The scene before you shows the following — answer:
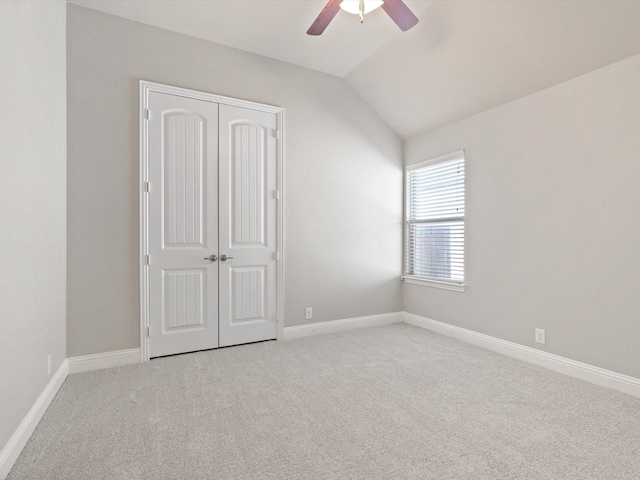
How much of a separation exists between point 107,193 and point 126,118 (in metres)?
0.69

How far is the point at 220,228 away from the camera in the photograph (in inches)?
139

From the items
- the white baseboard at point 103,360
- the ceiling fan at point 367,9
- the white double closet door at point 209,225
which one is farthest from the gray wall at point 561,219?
the white baseboard at point 103,360

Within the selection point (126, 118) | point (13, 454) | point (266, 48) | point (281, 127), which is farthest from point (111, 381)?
point (266, 48)

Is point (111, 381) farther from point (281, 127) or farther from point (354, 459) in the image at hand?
point (281, 127)

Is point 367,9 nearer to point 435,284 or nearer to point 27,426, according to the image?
point 435,284

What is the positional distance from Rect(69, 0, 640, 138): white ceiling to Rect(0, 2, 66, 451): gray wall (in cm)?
104

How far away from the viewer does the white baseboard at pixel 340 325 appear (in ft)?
12.8

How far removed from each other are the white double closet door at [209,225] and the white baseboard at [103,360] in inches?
6.0

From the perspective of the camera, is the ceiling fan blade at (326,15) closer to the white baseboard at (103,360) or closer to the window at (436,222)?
the window at (436,222)

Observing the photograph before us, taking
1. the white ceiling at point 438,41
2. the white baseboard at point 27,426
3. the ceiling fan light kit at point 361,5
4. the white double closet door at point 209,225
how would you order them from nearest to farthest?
the white baseboard at point 27,426 < the ceiling fan light kit at point 361,5 < the white ceiling at point 438,41 < the white double closet door at point 209,225

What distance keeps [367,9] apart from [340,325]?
3133mm

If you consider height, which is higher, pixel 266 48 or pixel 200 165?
pixel 266 48

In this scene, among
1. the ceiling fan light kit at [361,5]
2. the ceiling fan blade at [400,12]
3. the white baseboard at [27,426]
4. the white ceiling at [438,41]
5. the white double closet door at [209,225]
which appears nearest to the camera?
the white baseboard at [27,426]

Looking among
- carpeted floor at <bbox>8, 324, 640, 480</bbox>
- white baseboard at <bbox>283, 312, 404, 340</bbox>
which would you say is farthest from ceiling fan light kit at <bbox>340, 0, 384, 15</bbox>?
white baseboard at <bbox>283, 312, 404, 340</bbox>
